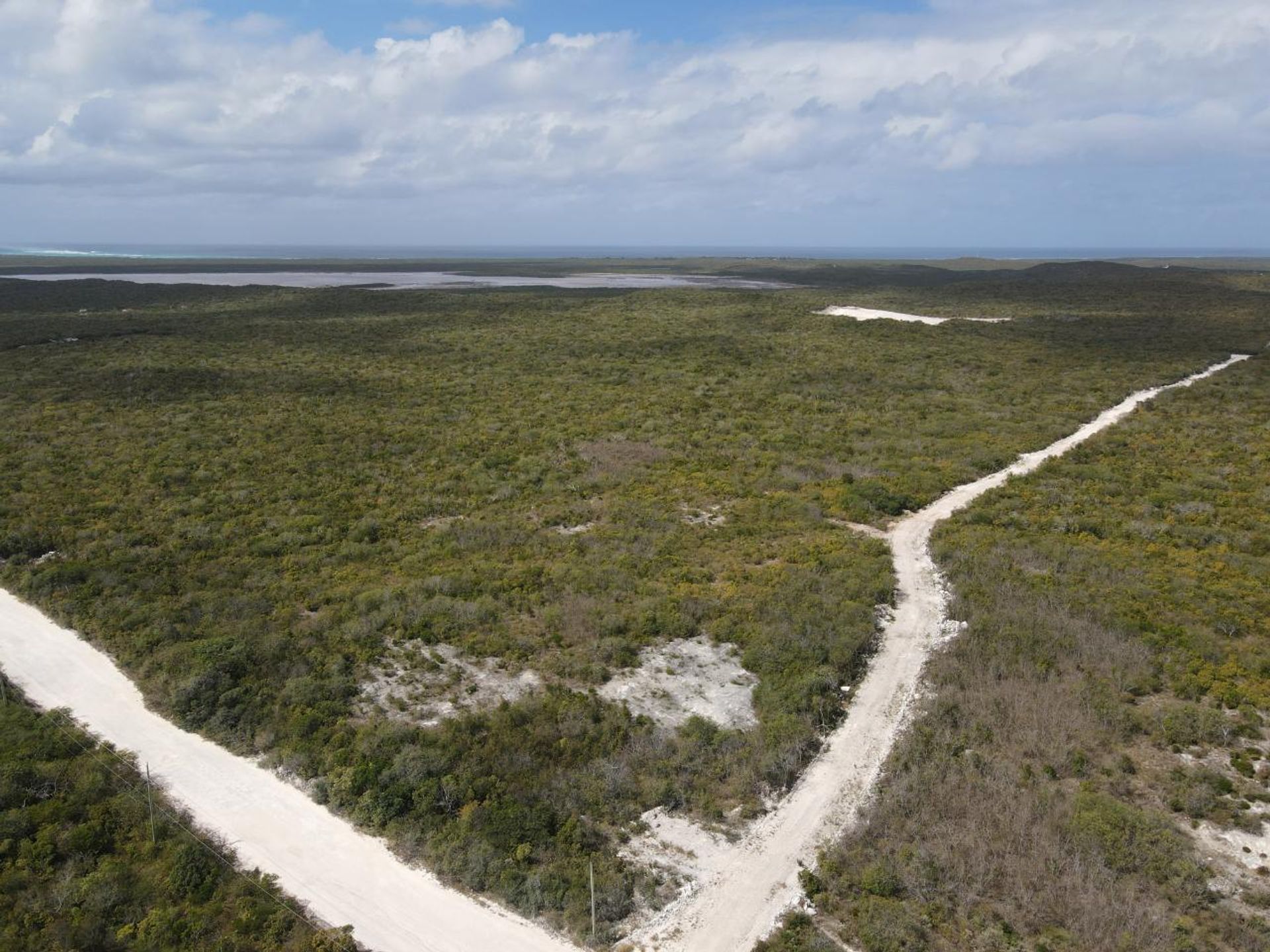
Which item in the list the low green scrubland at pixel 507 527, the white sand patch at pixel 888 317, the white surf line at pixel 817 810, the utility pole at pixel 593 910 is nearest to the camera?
the utility pole at pixel 593 910

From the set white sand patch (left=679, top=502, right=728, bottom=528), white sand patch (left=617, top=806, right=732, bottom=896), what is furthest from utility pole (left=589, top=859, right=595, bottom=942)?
white sand patch (left=679, top=502, right=728, bottom=528)

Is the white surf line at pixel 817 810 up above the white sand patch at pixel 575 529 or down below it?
below

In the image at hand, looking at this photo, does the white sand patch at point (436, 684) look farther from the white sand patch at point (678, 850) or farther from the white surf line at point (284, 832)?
the white sand patch at point (678, 850)

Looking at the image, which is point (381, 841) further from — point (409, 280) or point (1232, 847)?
point (409, 280)

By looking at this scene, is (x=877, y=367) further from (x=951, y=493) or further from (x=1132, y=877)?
(x=1132, y=877)

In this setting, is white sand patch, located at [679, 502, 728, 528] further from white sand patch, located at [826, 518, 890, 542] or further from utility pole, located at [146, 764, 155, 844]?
utility pole, located at [146, 764, 155, 844]

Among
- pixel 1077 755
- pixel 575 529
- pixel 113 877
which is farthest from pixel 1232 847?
pixel 575 529

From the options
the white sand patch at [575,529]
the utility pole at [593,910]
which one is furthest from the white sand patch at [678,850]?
the white sand patch at [575,529]
